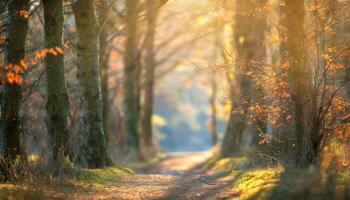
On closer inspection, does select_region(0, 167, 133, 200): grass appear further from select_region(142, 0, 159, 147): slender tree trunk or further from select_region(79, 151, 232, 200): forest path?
select_region(142, 0, 159, 147): slender tree trunk

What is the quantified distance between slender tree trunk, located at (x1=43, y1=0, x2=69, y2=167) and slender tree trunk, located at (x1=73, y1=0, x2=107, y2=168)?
114 inches

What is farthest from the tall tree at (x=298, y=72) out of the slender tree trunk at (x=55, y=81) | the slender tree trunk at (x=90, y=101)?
the slender tree trunk at (x=90, y=101)

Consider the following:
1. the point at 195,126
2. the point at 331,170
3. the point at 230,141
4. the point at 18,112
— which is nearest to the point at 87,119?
the point at 18,112

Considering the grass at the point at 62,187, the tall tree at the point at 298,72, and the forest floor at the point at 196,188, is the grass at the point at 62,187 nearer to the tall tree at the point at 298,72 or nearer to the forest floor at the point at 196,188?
the forest floor at the point at 196,188

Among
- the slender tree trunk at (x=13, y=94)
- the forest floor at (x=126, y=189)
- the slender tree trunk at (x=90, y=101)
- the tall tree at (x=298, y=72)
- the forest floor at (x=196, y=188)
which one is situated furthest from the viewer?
the slender tree trunk at (x=90, y=101)

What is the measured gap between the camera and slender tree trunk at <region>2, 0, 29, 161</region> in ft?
40.8

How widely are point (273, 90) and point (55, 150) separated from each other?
5.17 m

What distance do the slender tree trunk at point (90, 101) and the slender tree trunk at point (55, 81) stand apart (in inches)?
114

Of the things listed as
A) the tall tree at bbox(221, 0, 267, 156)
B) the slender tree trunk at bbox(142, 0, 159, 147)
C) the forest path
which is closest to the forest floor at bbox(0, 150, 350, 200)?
the forest path

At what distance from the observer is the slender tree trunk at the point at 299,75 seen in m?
12.5

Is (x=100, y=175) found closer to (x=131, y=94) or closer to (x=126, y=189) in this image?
(x=126, y=189)

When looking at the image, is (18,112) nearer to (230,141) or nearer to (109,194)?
(109,194)

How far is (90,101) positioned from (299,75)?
21.6 feet

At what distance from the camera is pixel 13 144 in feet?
40.9
